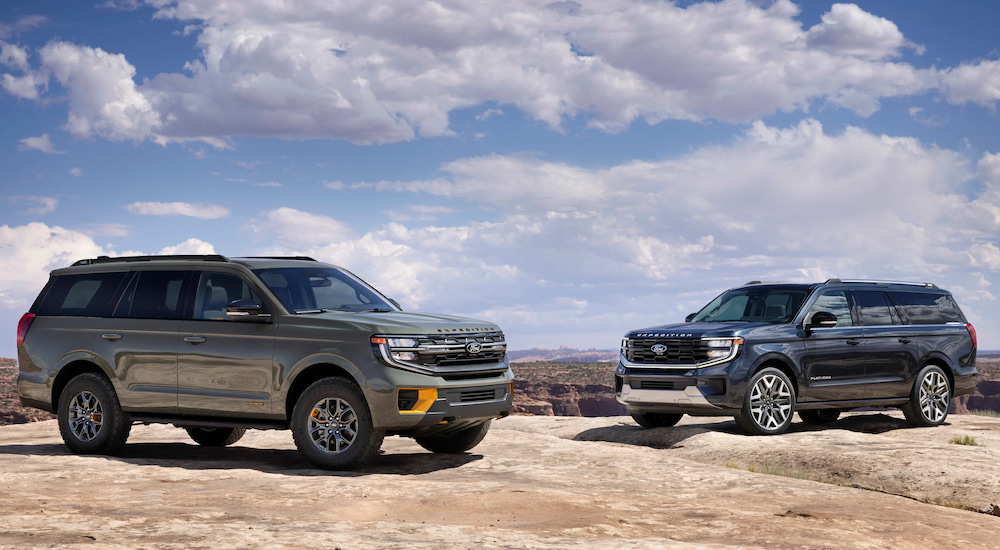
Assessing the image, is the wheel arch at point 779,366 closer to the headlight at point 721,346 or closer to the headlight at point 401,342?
the headlight at point 721,346

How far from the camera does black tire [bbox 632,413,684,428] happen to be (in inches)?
594

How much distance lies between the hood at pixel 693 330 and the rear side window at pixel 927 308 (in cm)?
314

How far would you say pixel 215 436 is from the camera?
1389 centimetres

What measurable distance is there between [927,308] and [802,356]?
3.42 m

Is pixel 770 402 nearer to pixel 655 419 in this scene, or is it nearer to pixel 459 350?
pixel 655 419

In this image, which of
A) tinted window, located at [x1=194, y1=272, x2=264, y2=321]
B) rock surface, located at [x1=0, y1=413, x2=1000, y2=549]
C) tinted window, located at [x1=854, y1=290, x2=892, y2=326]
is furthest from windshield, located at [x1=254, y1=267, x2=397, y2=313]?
tinted window, located at [x1=854, y1=290, x2=892, y2=326]

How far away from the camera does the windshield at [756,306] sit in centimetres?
1488

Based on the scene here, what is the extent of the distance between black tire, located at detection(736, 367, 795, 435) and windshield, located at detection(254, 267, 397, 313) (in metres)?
5.06

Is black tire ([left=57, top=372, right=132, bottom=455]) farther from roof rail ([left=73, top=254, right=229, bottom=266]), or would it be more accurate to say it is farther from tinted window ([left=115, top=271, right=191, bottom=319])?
roof rail ([left=73, top=254, right=229, bottom=266])

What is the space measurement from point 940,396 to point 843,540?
9.40 m

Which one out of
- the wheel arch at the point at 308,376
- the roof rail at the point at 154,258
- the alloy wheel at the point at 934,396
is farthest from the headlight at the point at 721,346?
the roof rail at the point at 154,258

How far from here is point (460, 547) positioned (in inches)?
282

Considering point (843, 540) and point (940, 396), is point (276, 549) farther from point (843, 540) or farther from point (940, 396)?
point (940, 396)

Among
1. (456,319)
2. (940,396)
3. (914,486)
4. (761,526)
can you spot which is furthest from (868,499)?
(940,396)
